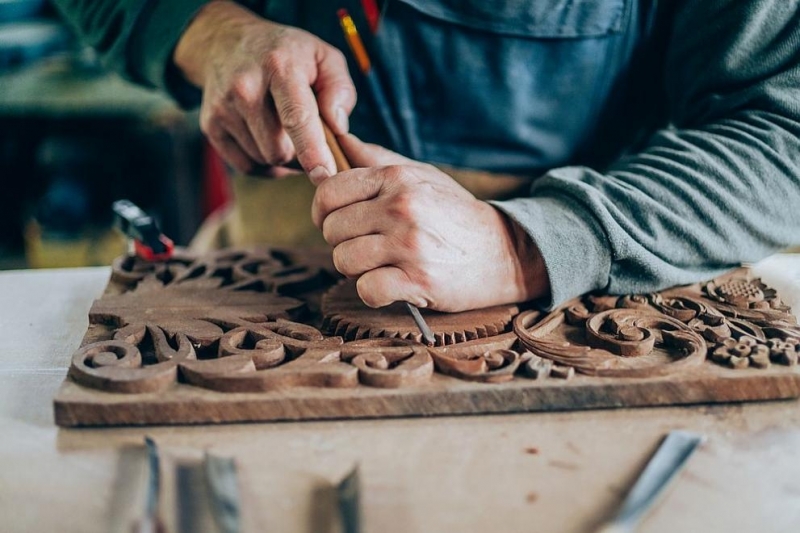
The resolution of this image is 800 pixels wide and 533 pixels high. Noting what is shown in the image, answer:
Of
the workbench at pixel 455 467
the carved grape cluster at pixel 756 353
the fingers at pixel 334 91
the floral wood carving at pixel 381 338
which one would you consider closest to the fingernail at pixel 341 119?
the fingers at pixel 334 91

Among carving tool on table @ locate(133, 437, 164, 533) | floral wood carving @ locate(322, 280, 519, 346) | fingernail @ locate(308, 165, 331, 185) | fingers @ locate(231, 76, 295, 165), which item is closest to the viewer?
carving tool on table @ locate(133, 437, 164, 533)

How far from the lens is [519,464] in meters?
0.79

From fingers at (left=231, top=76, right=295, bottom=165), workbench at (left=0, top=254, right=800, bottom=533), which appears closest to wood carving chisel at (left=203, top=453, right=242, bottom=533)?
workbench at (left=0, top=254, right=800, bottom=533)

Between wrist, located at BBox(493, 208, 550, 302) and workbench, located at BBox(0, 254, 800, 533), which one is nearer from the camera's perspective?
workbench, located at BBox(0, 254, 800, 533)

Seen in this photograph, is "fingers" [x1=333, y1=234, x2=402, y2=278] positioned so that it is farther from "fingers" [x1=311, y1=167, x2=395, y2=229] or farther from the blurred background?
the blurred background

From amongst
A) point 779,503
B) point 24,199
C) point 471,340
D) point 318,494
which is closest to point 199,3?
point 471,340

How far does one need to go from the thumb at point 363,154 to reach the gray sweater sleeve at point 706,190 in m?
0.22

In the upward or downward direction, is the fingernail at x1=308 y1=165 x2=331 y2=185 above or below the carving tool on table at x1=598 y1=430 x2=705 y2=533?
above

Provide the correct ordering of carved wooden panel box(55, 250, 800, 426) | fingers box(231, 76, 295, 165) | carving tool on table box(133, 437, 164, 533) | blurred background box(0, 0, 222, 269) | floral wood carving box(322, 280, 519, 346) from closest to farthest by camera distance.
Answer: carving tool on table box(133, 437, 164, 533) < carved wooden panel box(55, 250, 800, 426) < floral wood carving box(322, 280, 519, 346) < fingers box(231, 76, 295, 165) < blurred background box(0, 0, 222, 269)

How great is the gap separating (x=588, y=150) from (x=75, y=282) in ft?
3.04

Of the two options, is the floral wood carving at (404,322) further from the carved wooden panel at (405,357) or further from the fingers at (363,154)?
the fingers at (363,154)

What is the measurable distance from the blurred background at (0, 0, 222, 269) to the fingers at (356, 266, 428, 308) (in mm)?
2112

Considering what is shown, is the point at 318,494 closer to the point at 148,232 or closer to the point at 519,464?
the point at 519,464

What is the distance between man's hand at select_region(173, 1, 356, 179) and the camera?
3.74 feet
